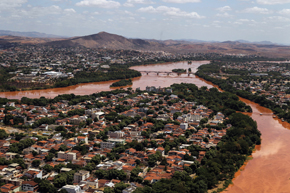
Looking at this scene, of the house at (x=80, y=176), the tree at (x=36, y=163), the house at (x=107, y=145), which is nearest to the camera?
the house at (x=80, y=176)

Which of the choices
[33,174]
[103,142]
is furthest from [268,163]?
[33,174]

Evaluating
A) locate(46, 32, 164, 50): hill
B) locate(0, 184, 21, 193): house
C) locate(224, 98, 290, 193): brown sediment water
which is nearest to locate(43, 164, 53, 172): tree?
locate(0, 184, 21, 193): house

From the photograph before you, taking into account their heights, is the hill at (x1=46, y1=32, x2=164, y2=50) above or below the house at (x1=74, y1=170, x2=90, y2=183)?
above

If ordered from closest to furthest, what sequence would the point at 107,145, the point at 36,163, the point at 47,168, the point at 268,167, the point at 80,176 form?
1. the point at 80,176
2. the point at 47,168
3. the point at 36,163
4. the point at 268,167
5. the point at 107,145

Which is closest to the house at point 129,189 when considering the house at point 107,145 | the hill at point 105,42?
the house at point 107,145

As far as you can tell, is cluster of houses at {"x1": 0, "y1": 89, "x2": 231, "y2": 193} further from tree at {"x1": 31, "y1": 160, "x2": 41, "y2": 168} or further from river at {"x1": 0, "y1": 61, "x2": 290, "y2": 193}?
river at {"x1": 0, "y1": 61, "x2": 290, "y2": 193}

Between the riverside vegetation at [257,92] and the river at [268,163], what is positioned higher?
the riverside vegetation at [257,92]

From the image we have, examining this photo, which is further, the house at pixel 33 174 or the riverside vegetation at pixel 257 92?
the riverside vegetation at pixel 257 92

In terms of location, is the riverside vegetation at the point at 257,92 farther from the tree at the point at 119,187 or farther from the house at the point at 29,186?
the house at the point at 29,186

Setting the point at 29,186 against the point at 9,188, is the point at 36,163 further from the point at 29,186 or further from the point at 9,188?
the point at 9,188
